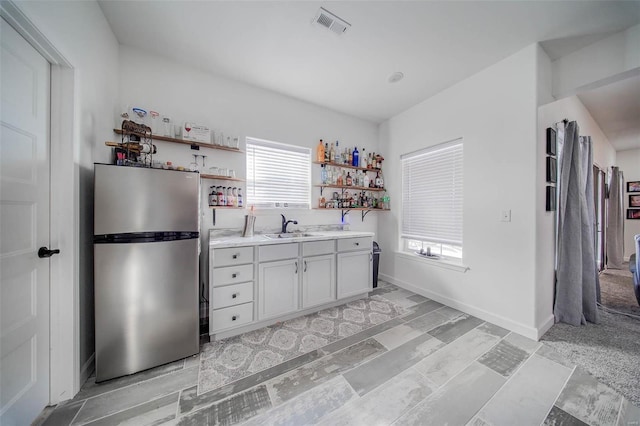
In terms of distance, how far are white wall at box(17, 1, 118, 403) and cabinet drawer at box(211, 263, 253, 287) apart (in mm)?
835

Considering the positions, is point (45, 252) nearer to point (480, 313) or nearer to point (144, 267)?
point (144, 267)

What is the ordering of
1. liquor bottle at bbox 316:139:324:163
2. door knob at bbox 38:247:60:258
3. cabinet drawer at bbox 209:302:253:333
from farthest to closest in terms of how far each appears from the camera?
liquor bottle at bbox 316:139:324:163, cabinet drawer at bbox 209:302:253:333, door knob at bbox 38:247:60:258

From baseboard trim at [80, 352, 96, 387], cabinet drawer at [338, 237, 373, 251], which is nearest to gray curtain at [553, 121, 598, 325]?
cabinet drawer at [338, 237, 373, 251]

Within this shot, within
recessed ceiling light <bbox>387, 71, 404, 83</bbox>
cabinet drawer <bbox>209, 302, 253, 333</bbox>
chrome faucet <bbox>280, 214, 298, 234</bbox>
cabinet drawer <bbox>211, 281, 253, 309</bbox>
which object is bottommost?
cabinet drawer <bbox>209, 302, 253, 333</bbox>

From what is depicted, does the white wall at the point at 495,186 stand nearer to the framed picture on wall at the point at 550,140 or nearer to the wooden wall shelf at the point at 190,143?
the framed picture on wall at the point at 550,140

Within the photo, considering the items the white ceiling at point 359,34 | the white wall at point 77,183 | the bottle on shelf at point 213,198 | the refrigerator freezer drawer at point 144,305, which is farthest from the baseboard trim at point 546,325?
the white wall at point 77,183

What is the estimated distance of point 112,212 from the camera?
146 cm

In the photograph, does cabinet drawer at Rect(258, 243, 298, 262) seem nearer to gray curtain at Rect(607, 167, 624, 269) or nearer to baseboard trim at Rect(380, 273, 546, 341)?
baseboard trim at Rect(380, 273, 546, 341)

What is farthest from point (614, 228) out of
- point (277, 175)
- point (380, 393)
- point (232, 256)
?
point (232, 256)

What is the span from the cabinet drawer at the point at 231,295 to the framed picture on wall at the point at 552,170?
3181 mm

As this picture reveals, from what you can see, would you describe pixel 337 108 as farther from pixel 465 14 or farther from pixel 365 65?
pixel 465 14

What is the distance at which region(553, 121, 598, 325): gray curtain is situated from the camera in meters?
2.21

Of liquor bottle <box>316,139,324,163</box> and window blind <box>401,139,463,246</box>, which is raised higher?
liquor bottle <box>316,139,324,163</box>

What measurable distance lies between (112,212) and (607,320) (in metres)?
4.82
